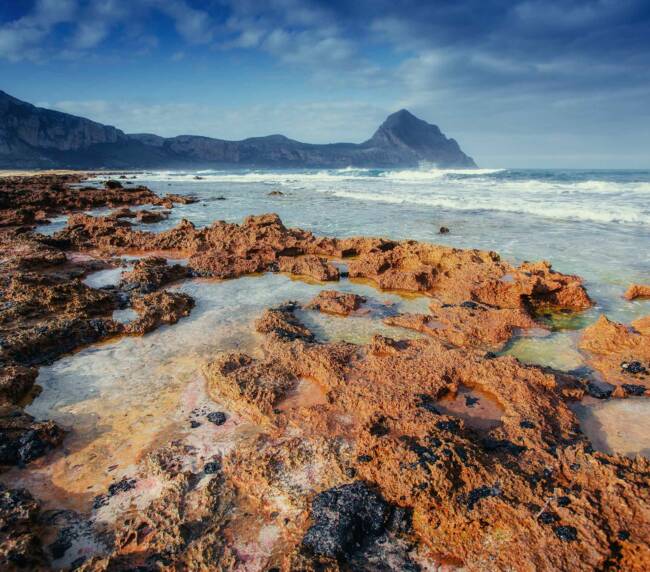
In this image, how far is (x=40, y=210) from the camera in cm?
1512

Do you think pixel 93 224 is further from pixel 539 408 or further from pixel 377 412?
pixel 539 408

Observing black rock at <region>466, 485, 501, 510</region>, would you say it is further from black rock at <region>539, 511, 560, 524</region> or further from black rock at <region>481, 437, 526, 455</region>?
black rock at <region>481, 437, 526, 455</region>

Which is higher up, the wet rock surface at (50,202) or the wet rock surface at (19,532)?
the wet rock surface at (50,202)

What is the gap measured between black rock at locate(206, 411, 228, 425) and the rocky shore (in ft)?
0.04

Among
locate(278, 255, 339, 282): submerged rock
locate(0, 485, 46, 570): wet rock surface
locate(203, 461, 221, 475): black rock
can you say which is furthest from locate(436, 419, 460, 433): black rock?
locate(278, 255, 339, 282): submerged rock

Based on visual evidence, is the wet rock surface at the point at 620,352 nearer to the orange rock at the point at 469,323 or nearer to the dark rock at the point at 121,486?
the orange rock at the point at 469,323

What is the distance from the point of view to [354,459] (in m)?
2.98

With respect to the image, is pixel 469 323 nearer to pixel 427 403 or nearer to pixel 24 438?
pixel 427 403

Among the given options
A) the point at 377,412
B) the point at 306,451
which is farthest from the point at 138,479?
the point at 377,412

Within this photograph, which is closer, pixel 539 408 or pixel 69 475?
pixel 69 475

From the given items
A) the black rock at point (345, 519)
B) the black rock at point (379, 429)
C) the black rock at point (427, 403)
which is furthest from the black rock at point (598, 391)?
the black rock at point (345, 519)

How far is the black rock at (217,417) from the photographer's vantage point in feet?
11.6

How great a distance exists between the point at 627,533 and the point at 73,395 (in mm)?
4674

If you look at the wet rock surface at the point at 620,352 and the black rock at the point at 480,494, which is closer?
the black rock at the point at 480,494
